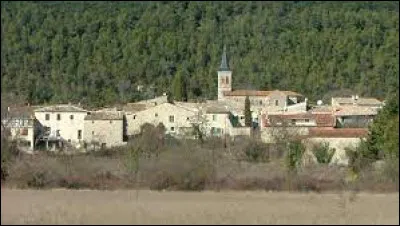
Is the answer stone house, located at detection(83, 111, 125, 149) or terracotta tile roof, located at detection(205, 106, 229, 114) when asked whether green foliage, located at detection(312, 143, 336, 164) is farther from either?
terracotta tile roof, located at detection(205, 106, 229, 114)

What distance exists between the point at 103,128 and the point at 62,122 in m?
2.75

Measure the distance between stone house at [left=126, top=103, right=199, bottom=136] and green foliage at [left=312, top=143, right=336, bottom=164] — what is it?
10198 mm

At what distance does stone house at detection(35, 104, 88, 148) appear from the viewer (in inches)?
1626

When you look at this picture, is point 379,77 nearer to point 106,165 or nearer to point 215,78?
point 215,78

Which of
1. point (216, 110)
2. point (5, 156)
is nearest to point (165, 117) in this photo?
A: point (216, 110)

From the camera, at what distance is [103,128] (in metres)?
40.2

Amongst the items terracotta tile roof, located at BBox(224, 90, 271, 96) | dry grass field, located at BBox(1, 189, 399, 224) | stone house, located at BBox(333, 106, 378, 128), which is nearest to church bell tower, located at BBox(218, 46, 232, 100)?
terracotta tile roof, located at BBox(224, 90, 271, 96)

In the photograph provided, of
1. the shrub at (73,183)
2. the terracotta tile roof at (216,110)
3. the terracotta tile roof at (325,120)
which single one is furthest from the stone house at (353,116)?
the shrub at (73,183)

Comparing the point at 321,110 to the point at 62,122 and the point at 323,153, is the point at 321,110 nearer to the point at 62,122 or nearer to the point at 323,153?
the point at 62,122

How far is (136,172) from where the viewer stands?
81.7ft

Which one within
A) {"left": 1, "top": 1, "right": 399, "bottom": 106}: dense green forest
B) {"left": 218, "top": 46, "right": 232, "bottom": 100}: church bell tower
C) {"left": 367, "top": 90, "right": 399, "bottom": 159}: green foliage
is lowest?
{"left": 367, "top": 90, "right": 399, "bottom": 159}: green foliage

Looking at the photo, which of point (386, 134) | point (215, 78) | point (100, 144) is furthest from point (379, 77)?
point (386, 134)

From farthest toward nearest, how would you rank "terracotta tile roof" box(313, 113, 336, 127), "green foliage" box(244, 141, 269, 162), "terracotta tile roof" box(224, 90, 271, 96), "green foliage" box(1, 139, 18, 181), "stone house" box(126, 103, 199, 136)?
"terracotta tile roof" box(224, 90, 271, 96) < "stone house" box(126, 103, 199, 136) < "terracotta tile roof" box(313, 113, 336, 127) < "green foliage" box(244, 141, 269, 162) < "green foliage" box(1, 139, 18, 181)

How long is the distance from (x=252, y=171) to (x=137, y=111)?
17.0 metres
